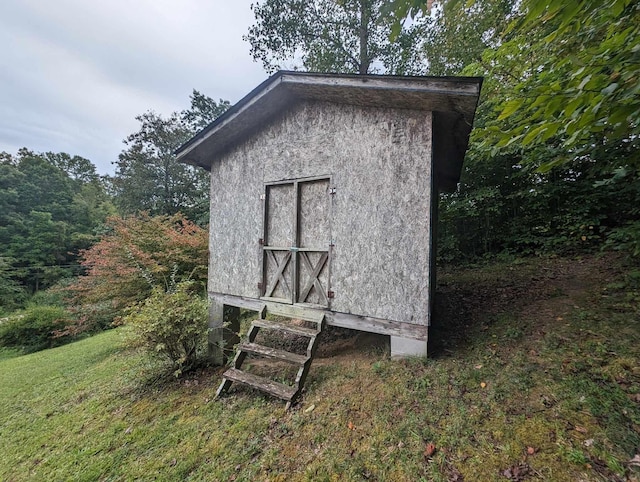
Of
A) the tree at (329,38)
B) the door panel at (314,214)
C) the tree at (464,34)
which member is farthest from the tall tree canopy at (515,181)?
the door panel at (314,214)

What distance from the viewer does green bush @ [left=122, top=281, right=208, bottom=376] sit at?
13.3ft

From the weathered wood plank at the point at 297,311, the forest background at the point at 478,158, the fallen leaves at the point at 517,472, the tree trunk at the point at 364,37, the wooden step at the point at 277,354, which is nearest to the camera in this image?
the fallen leaves at the point at 517,472

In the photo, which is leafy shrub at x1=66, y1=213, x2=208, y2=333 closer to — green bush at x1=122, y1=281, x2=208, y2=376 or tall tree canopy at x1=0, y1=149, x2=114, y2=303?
green bush at x1=122, y1=281, x2=208, y2=376

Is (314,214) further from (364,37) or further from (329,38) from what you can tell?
(364,37)

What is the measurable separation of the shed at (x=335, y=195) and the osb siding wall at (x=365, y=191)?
0.05ft

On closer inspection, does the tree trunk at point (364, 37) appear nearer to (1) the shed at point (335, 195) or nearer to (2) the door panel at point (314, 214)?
(1) the shed at point (335, 195)

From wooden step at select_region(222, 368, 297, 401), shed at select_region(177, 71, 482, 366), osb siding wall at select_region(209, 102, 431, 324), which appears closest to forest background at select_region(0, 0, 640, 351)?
shed at select_region(177, 71, 482, 366)

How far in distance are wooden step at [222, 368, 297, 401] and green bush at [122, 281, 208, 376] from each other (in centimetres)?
101

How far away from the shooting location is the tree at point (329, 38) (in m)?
10.2

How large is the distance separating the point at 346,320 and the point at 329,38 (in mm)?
11211

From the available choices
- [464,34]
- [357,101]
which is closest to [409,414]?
[357,101]

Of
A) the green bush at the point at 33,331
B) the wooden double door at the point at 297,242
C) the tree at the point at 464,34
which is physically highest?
the tree at the point at 464,34

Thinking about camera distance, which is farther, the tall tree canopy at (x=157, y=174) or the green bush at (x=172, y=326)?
the tall tree canopy at (x=157, y=174)

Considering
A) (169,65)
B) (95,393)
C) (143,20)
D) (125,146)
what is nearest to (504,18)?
(143,20)
